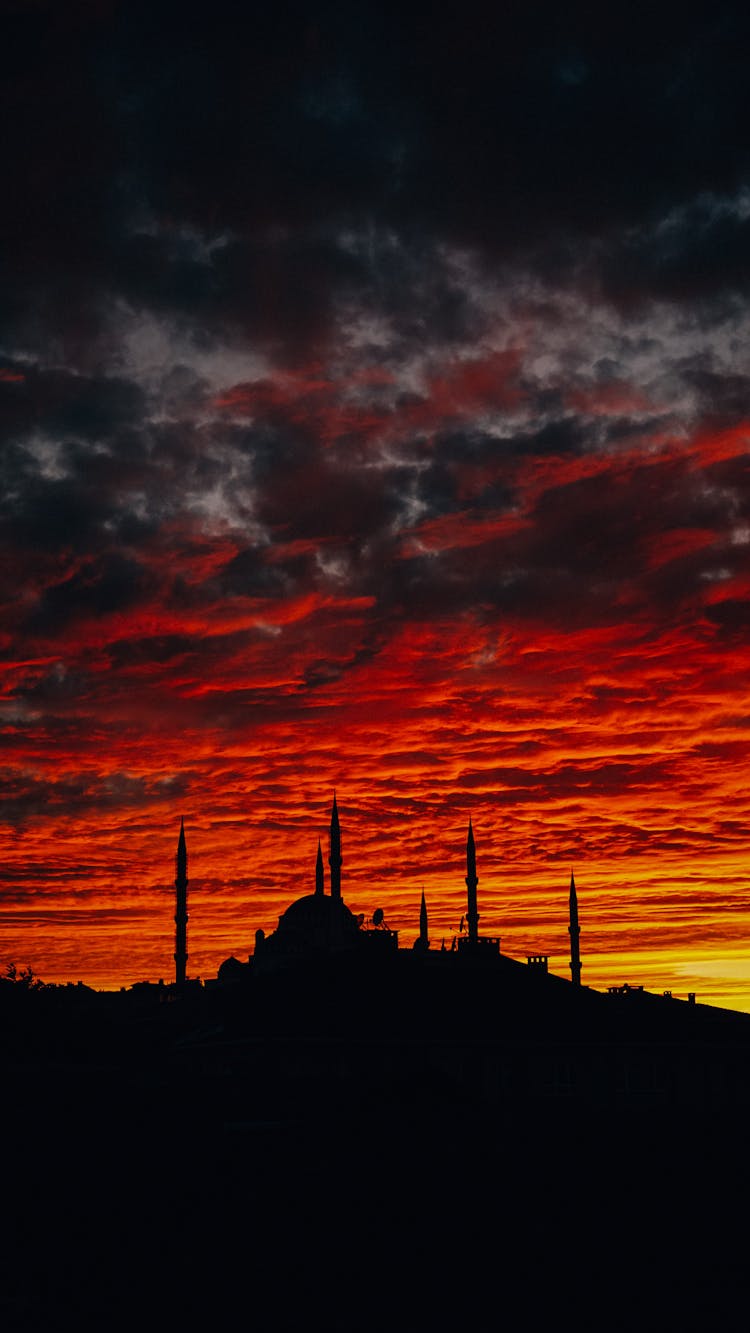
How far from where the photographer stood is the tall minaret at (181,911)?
100850mm

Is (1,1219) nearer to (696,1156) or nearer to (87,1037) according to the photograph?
(696,1156)

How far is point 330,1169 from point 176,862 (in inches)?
3422

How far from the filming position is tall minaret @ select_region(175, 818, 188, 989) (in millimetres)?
100850

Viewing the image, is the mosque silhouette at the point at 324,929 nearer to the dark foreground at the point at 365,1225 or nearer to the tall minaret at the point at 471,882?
the tall minaret at the point at 471,882

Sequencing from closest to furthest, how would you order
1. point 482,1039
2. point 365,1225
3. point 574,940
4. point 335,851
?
point 365,1225 → point 482,1039 → point 335,851 → point 574,940

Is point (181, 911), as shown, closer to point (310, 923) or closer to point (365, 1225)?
point (310, 923)

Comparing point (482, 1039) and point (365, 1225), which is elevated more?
point (482, 1039)

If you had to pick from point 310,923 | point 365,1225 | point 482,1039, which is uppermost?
point 310,923

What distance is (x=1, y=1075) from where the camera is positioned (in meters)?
33.0

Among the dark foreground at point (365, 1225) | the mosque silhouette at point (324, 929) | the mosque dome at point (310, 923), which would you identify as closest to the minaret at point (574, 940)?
the mosque silhouette at point (324, 929)

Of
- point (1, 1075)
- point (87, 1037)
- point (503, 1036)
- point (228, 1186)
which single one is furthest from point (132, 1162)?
point (87, 1037)

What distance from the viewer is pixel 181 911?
4001 inches

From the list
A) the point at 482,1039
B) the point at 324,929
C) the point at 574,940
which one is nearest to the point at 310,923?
the point at 324,929

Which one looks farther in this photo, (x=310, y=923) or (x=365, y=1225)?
(x=310, y=923)
